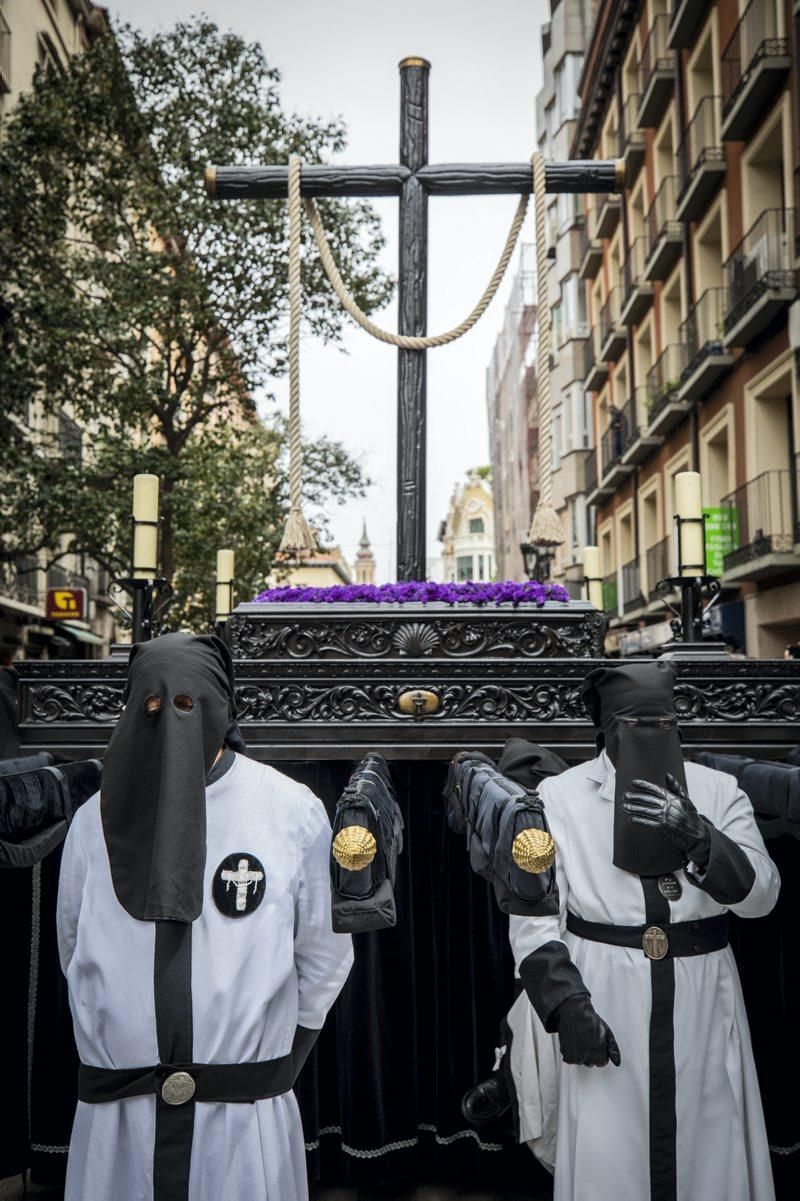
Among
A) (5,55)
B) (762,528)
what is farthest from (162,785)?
(5,55)

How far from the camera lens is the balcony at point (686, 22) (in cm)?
1678

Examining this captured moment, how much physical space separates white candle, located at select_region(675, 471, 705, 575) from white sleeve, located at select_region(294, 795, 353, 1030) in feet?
8.39

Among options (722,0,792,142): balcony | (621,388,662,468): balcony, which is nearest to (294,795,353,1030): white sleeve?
(722,0,792,142): balcony

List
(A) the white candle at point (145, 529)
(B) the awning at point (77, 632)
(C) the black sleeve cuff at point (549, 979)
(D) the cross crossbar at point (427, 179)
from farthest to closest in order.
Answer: (B) the awning at point (77, 632) → (D) the cross crossbar at point (427, 179) → (A) the white candle at point (145, 529) → (C) the black sleeve cuff at point (549, 979)

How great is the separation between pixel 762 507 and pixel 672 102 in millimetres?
9371

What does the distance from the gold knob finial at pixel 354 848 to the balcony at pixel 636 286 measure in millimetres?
19938

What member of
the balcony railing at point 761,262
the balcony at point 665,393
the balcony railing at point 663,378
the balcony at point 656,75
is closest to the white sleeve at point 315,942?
the balcony railing at point 761,262

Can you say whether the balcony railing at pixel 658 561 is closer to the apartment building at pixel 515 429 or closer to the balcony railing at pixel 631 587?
the balcony railing at pixel 631 587

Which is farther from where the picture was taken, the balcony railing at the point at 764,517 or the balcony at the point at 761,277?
the balcony railing at the point at 764,517

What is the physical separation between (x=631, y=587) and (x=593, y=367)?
686 centimetres

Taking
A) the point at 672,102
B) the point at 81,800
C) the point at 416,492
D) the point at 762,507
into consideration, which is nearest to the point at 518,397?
the point at 672,102

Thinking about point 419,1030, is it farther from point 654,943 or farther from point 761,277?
point 761,277

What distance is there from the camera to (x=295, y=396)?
5.17m

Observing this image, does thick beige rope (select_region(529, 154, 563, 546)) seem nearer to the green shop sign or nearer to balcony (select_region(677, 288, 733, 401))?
the green shop sign
